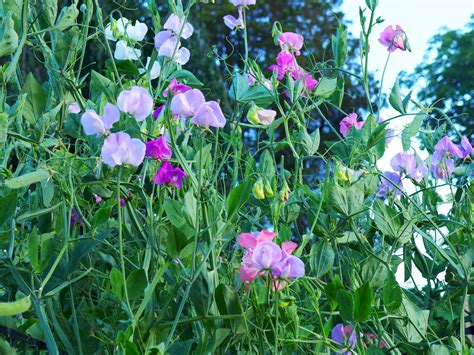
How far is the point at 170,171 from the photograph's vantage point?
3.49ft

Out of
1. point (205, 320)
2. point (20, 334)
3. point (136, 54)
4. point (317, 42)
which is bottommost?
point (317, 42)

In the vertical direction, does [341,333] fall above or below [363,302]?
below

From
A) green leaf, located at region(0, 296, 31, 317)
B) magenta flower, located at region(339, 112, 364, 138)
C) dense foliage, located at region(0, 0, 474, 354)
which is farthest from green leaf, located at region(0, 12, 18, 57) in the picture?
magenta flower, located at region(339, 112, 364, 138)

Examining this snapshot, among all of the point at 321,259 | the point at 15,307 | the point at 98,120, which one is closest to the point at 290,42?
the point at 321,259

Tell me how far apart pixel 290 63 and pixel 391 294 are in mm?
487

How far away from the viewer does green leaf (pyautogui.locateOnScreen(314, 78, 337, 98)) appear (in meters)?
1.30

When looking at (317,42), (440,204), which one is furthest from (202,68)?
(440,204)

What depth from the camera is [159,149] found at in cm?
105

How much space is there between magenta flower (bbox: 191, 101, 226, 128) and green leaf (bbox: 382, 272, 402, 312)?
0.28 meters

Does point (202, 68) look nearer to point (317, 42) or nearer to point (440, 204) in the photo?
point (317, 42)

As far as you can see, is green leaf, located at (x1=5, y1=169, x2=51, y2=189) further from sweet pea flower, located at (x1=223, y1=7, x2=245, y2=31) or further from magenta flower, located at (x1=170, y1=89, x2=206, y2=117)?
sweet pea flower, located at (x1=223, y1=7, x2=245, y2=31)

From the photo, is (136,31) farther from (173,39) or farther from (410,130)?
(410,130)

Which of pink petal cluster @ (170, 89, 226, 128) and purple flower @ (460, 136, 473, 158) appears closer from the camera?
pink petal cluster @ (170, 89, 226, 128)

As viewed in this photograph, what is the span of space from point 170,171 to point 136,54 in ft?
1.02
